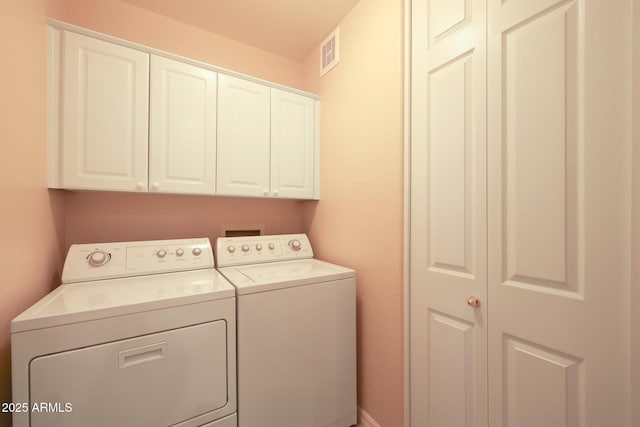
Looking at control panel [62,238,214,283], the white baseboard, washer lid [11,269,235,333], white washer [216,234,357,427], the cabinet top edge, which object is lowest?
the white baseboard

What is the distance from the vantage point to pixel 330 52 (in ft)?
5.83

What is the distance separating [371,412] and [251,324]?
0.93m

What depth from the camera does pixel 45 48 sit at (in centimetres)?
115

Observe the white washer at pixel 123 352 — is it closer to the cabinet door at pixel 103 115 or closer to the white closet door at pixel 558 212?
the cabinet door at pixel 103 115

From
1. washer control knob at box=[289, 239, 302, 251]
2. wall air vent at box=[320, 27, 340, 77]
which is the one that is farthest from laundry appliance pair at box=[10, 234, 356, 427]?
wall air vent at box=[320, 27, 340, 77]

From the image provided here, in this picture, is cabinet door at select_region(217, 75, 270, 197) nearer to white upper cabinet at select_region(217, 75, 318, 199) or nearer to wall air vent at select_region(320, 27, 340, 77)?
white upper cabinet at select_region(217, 75, 318, 199)

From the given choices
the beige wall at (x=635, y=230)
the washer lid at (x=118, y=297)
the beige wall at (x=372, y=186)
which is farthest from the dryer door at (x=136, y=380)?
the beige wall at (x=635, y=230)

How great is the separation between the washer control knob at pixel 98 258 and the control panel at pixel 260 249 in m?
0.55

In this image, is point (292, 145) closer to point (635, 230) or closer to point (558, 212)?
point (558, 212)

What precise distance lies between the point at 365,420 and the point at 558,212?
4.85ft

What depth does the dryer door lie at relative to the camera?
82 cm

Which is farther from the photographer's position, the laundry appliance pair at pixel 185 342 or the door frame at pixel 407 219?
the door frame at pixel 407 219

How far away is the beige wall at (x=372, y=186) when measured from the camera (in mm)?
1289

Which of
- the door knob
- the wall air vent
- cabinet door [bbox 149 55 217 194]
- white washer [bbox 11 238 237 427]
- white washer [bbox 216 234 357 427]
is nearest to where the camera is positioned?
white washer [bbox 11 238 237 427]
